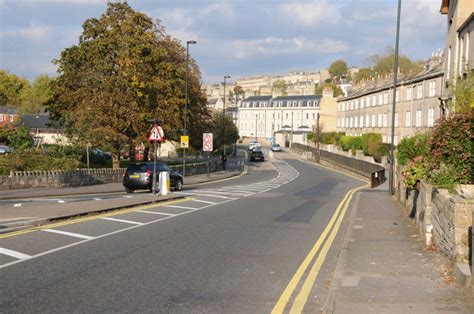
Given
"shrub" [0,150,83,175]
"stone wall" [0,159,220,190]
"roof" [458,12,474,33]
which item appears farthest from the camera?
"shrub" [0,150,83,175]

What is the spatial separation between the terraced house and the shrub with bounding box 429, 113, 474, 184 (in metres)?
33.7

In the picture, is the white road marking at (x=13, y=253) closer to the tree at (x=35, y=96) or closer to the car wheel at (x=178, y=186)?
the car wheel at (x=178, y=186)

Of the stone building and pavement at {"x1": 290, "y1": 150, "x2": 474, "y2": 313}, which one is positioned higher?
the stone building

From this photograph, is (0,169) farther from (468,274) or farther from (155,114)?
(468,274)

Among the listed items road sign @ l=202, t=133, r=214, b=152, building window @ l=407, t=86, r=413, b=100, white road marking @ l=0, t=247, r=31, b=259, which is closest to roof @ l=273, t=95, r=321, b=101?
building window @ l=407, t=86, r=413, b=100

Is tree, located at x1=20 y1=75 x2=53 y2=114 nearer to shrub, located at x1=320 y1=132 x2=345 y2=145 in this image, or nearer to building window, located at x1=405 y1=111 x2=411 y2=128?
shrub, located at x1=320 y1=132 x2=345 y2=145

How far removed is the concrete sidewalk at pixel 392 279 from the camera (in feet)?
24.3

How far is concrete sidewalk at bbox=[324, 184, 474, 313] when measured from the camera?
24.3ft

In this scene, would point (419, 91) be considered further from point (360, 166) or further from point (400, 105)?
point (360, 166)

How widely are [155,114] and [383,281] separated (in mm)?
36873

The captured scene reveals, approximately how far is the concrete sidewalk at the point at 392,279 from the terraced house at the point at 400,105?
116 ft

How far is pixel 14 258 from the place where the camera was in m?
10.2

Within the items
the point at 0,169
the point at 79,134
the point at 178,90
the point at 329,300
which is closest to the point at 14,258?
the point at 329,300

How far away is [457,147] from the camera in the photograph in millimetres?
13273
